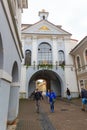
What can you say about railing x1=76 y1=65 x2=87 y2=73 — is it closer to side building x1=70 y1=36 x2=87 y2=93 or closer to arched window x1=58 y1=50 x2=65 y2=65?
side building x1=70 y1=36 x2=87 y2=93

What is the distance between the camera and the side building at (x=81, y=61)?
18712mm

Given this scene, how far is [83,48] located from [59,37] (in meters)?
5.84

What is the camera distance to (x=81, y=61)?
20047 millimetres

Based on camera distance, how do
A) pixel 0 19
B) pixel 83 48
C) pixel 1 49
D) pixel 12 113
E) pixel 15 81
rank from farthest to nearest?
pixel 83 48, pixel 15 81, pixel 12 113, pixel 1 49, pixel 0 19

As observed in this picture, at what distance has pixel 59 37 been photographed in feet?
76.9

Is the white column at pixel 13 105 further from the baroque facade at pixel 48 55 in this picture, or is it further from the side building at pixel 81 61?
the baroque facade at pixel 48 55

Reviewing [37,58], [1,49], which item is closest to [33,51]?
[37,58]

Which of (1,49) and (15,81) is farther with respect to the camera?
(15,81)

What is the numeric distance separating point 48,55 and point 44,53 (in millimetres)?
740

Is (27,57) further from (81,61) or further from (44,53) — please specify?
(81,61)

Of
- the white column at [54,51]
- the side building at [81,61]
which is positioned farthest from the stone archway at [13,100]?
the white column at [54,51]

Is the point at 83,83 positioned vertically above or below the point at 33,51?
below

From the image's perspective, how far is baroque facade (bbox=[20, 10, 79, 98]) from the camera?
21.5 metres

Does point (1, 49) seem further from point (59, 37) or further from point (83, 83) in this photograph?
point (59, 37)
